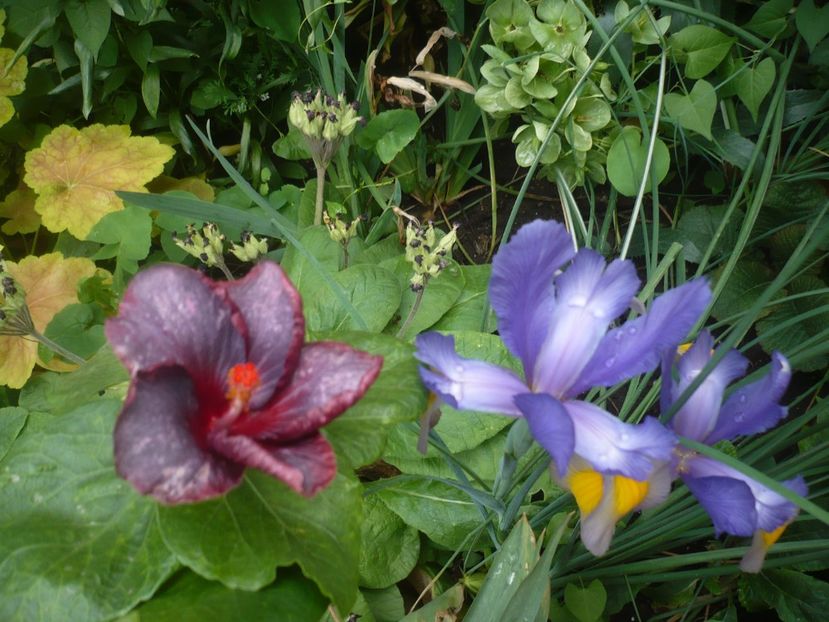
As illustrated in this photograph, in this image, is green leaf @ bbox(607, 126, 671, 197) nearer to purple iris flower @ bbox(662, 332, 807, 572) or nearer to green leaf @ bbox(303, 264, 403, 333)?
green leaf @ bbox(303, 264, 403, 333)

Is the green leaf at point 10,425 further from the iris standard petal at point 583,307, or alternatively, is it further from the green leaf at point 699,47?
the green leaf at point 699,47

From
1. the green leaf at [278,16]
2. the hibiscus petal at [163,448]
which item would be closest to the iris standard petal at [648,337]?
the hibiscus petal at [163,448]

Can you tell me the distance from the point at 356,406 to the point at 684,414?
1.07 ft

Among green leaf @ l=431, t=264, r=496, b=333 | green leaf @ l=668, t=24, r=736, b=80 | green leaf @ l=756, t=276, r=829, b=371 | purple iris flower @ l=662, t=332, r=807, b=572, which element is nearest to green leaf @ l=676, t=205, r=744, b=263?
green leaf @ l=756, t=276, r=829, b=371

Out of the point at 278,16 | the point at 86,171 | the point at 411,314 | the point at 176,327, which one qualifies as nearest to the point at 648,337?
the point at 176,327

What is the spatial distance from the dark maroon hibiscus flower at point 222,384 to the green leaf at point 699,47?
0.96 m

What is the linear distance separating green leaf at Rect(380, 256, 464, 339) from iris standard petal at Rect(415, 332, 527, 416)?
48 cm

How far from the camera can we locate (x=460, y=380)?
0.62 m

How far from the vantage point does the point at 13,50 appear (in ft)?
4.32

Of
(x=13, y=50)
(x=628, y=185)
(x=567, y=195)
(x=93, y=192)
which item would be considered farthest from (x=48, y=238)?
(x=628, y=185)

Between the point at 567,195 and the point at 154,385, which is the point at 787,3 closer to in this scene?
the point at 567,195

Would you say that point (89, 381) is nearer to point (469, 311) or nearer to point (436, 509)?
point (436, 509)

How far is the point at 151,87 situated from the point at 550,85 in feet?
2.47

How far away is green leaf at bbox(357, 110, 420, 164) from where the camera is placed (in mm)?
1275
